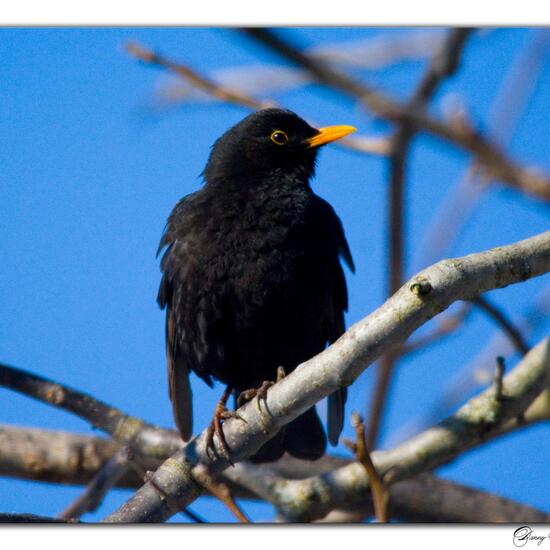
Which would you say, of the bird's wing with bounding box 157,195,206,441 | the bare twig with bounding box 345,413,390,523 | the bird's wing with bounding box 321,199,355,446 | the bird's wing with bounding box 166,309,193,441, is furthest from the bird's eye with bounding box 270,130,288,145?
the bare twig with bounding box 345,413,390,523

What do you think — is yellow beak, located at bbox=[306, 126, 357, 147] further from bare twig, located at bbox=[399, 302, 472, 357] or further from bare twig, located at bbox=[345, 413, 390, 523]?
bare twig, located at bbox=[345, 413, 390, 523]

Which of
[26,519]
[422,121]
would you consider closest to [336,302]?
[26,519]

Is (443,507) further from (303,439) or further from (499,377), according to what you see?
(499,377)

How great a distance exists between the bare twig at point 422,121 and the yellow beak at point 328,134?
1408 mm

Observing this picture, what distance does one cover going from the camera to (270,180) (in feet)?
12.5

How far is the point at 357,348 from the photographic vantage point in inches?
→ 103

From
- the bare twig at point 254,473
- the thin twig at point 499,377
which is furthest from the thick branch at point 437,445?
the bare twig at point 254,473

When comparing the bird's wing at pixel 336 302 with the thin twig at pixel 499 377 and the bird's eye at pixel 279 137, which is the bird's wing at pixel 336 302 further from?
the thin twig at pixel 499 377

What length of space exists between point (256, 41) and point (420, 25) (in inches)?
65.6

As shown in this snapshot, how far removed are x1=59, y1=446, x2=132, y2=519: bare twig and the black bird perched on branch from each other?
0.99ft

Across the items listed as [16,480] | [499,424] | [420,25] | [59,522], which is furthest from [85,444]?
[420,25]

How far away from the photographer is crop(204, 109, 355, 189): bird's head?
394cm

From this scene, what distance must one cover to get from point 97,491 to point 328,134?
5.92 ft

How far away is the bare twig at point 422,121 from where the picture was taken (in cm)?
197
